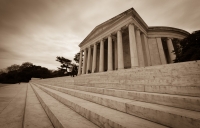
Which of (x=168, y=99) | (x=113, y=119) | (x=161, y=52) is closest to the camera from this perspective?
(x=113, y=119)

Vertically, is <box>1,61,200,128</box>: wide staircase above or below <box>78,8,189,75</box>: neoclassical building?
below

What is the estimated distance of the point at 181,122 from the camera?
150cm

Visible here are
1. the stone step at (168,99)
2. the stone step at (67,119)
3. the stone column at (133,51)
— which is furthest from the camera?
the stone column at (133,51)

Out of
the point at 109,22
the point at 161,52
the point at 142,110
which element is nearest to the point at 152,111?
the point at 142,110

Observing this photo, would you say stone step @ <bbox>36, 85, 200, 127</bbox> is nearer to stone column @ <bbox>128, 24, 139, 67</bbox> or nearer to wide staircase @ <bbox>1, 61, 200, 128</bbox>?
wide staircase @ <bbox>1, 61, 200, 128</bbox>

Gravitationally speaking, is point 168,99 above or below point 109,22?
below

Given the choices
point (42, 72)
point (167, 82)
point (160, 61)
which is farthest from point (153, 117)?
point (42, 72)

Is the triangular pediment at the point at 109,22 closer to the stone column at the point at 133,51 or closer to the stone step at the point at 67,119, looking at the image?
the stone column at the point at 133,51

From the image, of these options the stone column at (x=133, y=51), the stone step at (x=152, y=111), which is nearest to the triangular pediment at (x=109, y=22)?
the stone column at (x=133, y=51)

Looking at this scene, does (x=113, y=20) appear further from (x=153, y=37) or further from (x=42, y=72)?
(x=42, y=72)

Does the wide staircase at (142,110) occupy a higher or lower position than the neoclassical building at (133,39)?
lower

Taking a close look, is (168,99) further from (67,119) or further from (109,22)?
(109,22)

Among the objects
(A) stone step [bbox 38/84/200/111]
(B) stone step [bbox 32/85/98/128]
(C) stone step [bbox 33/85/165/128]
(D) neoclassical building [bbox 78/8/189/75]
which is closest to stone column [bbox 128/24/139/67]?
(D) neoclassical building [bbox 78/8/189/75]

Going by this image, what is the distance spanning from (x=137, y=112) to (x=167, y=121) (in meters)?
0.61
